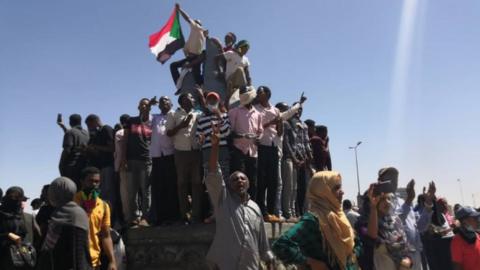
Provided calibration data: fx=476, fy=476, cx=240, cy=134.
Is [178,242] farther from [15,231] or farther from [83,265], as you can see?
[83,265]

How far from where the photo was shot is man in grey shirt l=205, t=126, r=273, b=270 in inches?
184

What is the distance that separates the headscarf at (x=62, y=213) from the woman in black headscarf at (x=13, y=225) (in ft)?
7.10

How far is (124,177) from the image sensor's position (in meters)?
7.86

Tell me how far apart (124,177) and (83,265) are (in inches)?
150

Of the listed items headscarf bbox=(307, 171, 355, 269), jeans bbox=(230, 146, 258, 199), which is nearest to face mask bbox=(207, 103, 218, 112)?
jeans bbox=(230, 146, 258, 199)

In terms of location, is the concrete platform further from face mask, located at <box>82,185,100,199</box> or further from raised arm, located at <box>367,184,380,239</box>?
raised arm, located at <box>367,184,380,239</box>

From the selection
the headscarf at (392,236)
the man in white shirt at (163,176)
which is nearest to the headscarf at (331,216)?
the headscarf at (392,236)

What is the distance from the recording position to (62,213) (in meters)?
4.18

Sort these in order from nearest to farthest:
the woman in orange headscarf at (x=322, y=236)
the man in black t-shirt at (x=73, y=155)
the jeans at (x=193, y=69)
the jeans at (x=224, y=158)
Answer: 1. the woman in orange headscarf at (x=322, y=236)
2. the jeans at (x=224, y=158)
3. the man in black t-shirt at (x=73, y=155)
4. the jeans at (x=193, y=69)

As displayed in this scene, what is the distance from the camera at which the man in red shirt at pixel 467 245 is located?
19.7ft

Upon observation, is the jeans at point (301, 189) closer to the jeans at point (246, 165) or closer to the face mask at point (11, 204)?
the jeans at point (246, 165)

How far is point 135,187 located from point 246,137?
216 cm

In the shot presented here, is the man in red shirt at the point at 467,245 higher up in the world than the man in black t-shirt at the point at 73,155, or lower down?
lower down

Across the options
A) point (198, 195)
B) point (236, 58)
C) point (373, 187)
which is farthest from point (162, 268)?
point (236, 58)
